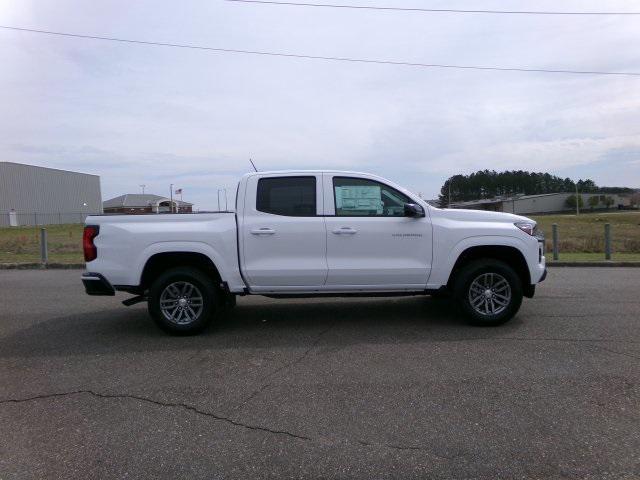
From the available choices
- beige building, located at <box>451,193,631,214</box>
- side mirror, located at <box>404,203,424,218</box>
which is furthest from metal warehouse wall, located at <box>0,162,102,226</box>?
beige building, located at <box>451,193,631,214</box>

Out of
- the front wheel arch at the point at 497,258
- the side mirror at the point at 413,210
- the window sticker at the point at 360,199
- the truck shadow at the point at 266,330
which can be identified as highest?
the window sticker at the point at 360,199

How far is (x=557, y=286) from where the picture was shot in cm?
980

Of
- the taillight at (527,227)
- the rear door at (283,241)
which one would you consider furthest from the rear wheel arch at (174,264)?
the taillight at (527,227)

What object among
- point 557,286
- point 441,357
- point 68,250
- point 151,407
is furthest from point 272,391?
point 68,250

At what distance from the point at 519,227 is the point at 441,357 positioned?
6.99 ft

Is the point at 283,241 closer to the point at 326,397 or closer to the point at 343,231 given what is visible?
the point at 343,231

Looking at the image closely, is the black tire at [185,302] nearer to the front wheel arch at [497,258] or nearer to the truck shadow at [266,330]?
the truck shadow at [266,330]

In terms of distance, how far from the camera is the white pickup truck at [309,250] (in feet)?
20.4

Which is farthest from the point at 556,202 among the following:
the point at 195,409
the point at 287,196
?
the point at 195,409

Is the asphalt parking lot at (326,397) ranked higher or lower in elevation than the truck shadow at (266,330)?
lower

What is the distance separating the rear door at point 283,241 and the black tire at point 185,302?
535 millimetres

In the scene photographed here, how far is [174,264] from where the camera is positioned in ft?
21.1

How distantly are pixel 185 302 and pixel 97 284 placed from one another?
1.06 m

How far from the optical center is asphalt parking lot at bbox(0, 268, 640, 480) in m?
3.37
